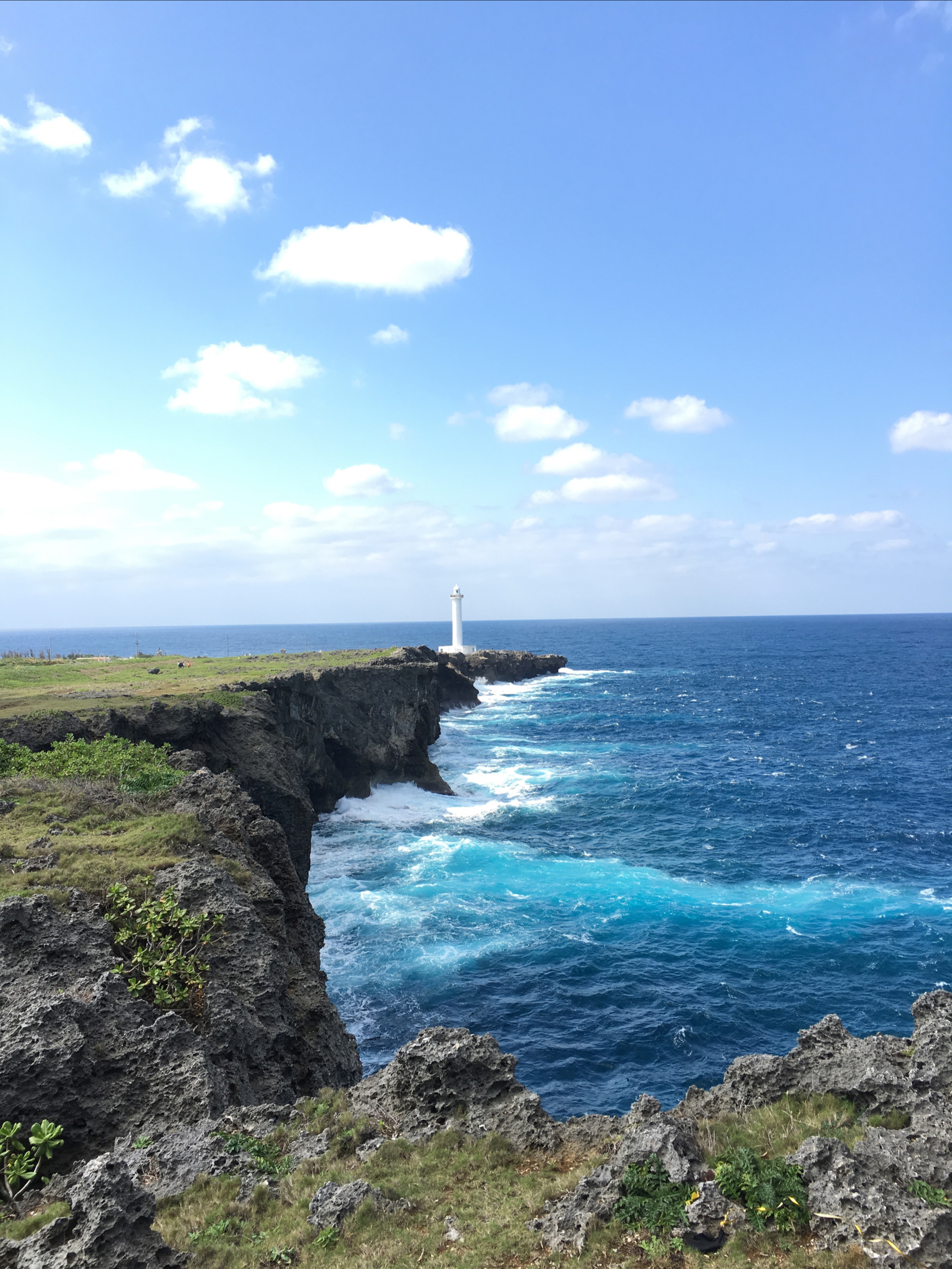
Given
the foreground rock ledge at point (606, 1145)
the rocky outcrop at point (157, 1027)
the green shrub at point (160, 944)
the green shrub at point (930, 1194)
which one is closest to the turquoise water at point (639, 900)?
the rocky outcrop at point (157, 1027)

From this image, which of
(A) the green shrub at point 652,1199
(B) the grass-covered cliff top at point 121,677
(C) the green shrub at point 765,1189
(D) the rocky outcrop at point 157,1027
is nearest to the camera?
(C) the green shrub at point 765,1189

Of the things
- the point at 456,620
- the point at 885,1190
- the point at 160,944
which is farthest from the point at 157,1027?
the point at 456,620

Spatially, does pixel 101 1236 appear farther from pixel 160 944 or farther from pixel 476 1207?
pixel 160 944

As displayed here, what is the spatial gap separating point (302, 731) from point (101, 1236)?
43.5 meters

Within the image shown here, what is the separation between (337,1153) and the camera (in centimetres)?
1168

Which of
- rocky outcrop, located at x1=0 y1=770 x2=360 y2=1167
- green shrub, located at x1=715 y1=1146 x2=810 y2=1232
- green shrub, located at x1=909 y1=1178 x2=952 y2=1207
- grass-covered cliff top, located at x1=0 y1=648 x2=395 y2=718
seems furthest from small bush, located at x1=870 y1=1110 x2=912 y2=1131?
grass-covered cliff top, located at x1=0 y1=648 x2=395 y2=718

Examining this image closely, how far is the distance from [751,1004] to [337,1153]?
21363 millimetres

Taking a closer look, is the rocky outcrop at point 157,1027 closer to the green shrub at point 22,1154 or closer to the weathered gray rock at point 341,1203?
the green shrub at point 22,1154

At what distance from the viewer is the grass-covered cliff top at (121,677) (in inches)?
1380

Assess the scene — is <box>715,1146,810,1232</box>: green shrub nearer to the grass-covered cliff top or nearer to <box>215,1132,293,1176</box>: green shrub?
<box>215,1132,293,1176</box>: green shrub

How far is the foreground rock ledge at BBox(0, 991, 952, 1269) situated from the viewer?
28.1ft

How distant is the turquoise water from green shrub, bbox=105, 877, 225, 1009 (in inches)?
499

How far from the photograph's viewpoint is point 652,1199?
970 cm

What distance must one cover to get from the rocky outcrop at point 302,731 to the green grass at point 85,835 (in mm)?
6903
